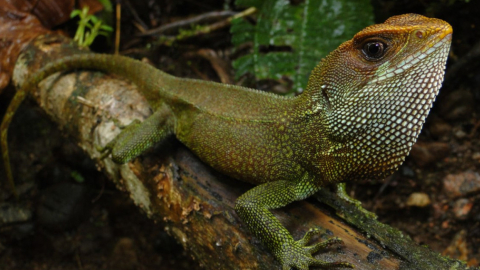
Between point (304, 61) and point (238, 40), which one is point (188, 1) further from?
point (304, 61)

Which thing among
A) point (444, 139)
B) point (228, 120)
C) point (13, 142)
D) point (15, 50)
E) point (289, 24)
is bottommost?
point (13, 142)

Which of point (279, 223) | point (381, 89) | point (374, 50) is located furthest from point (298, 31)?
point (279, 223)

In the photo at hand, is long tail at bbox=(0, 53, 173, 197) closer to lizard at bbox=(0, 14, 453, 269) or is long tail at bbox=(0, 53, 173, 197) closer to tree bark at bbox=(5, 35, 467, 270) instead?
tree bark at bbox=(5, 35, 467, 270)

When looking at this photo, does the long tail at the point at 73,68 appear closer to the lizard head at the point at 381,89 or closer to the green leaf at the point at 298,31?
the green leaf at the point at 298,31

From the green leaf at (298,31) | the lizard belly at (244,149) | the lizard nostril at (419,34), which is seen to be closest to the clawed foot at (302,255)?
the lizard belly at (244,149)

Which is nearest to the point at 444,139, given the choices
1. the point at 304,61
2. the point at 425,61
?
the point at 304,61

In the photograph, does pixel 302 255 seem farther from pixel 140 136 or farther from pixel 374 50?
pixel 140 136
